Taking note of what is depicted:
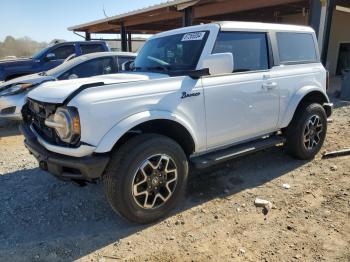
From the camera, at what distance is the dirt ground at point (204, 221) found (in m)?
2.91

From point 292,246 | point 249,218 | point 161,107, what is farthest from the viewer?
point 249,218

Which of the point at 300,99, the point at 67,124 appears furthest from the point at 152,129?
the point at 300,99

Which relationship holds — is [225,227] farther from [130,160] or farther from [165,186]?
[130,160]

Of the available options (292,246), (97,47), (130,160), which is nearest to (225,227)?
(292,246)

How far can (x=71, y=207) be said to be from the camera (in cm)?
374

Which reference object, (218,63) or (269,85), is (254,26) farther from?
(218,63)

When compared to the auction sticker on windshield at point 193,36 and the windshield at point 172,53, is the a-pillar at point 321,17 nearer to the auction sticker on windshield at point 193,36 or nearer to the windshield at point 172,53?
the windshield at point 172,53

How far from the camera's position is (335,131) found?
6.54m

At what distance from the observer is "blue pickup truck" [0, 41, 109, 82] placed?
30.3ft

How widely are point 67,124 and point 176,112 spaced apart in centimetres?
105

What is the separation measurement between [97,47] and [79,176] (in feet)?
27.3

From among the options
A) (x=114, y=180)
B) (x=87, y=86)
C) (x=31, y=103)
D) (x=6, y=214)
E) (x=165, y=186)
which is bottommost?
(x=6, y=214)

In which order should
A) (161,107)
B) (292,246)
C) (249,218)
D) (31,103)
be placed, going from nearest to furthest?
(292,246), (161,107), (249,218), (31,103)

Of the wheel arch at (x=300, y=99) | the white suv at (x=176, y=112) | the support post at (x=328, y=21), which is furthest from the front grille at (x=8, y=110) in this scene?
the support post at (x=328, y=21)
